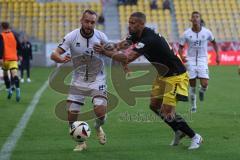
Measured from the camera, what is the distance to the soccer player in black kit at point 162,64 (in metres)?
9.20

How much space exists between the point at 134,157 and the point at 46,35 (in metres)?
32.8

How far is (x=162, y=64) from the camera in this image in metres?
9.64

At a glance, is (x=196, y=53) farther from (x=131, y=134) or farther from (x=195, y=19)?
(x=131, y=134)

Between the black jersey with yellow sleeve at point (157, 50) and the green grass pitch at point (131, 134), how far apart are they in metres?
1.25

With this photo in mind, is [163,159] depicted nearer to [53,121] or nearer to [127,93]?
[53,121]

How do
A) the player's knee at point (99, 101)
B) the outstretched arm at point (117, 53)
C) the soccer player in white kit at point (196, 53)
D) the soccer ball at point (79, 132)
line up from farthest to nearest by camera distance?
1. the soccer player in white kit at point (196, 53)
2. the player's knee at point (99, 101)
3. the soccer ball at point (79, 132)
4. the outstretched arm at point (117, 53)

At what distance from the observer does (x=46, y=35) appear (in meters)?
→ 41.0

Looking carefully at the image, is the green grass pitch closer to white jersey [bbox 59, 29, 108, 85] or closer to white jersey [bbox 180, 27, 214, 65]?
white jersey [bbox 59, 29, 108, 85]

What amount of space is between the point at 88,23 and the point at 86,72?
0.83 m

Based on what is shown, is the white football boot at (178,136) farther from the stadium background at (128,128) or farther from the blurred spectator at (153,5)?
the blurred spectator at (153,5)

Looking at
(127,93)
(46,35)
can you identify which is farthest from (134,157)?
(46,35)

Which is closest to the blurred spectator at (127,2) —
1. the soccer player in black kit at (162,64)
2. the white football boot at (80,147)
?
the soccer player in black kit at (162,64)

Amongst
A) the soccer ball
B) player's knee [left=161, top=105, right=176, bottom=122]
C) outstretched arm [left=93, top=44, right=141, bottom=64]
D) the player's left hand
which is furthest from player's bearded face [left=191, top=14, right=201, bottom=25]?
the soccer ball

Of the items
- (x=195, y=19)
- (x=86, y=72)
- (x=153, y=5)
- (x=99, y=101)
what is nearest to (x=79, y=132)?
(x=99, y=101)
